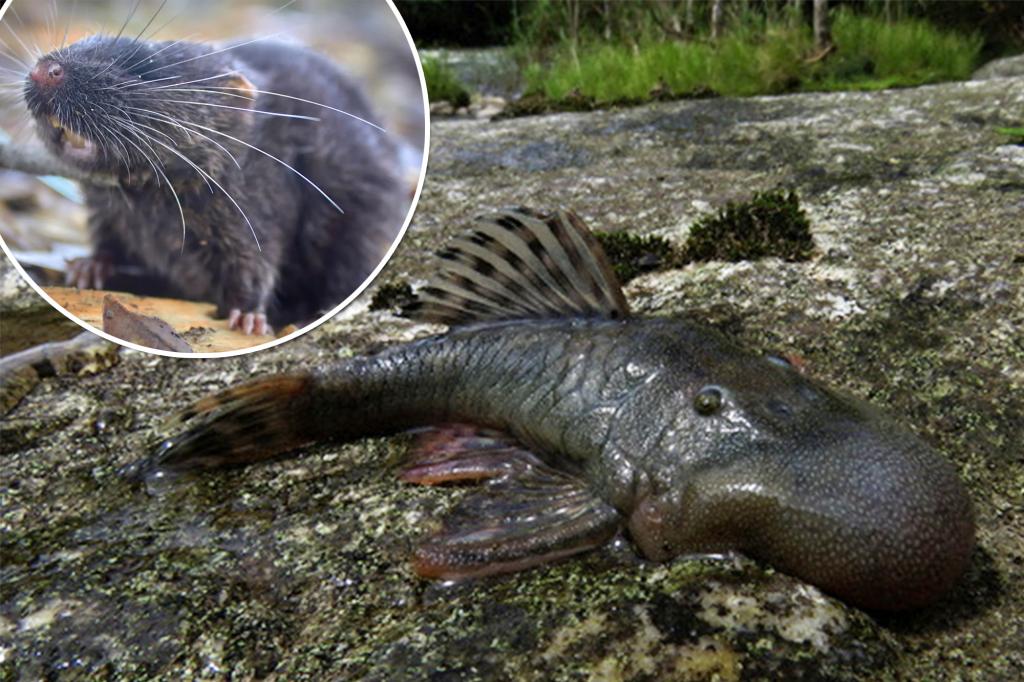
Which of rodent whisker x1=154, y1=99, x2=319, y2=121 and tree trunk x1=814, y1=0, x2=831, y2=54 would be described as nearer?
rodent whisker x1=154, y1=99, x2=319, y2=121

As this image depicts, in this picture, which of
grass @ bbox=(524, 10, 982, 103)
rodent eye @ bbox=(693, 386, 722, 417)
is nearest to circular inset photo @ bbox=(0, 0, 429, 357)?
rodent eye @ bbox=(693, 386, 722, 417)

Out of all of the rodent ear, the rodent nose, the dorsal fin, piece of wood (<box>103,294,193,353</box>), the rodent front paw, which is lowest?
the dorsal fin

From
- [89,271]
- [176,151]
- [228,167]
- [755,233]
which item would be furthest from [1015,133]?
[89,271]

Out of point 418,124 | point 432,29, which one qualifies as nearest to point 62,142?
point 418,124

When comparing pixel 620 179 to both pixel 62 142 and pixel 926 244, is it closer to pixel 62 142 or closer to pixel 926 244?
pixel 926 244

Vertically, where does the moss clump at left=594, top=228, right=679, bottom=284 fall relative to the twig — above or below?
below

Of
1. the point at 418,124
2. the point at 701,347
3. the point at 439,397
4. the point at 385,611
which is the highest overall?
the point at 418,124

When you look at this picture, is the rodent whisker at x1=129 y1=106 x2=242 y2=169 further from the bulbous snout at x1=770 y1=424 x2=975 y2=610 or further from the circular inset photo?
the bulbous snout at x1=770 y1=424 x2=975 y2=610

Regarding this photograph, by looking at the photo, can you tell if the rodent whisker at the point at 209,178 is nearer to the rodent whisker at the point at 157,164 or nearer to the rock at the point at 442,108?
the rodent whisker at the point at 157,164
